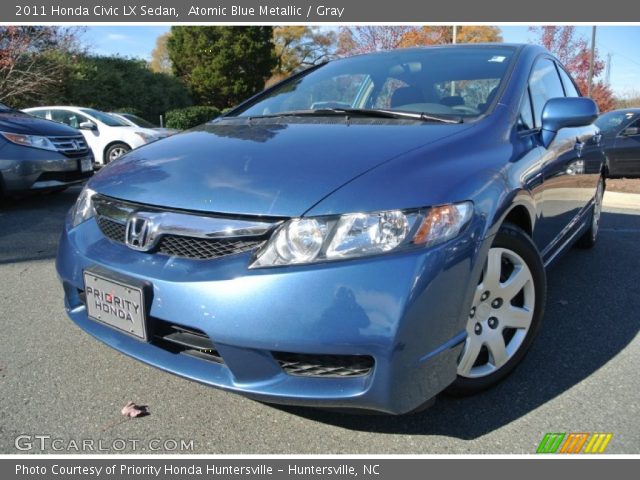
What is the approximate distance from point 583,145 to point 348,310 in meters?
2.48

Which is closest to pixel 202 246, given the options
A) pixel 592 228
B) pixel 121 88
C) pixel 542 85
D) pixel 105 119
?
pixel 542 85

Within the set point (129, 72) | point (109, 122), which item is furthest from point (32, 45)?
point (109, 122)

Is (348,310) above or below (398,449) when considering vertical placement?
above

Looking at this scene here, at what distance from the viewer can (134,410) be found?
2021 millimetres

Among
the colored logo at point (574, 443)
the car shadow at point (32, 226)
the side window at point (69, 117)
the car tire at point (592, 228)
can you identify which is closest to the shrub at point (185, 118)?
the side window at point (69, 117)

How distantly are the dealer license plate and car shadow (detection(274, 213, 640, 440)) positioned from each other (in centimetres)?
68

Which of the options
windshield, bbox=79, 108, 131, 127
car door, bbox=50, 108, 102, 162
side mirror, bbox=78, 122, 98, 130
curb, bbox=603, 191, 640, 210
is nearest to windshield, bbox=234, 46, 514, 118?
curb, bbox=603, 191, 640, 210

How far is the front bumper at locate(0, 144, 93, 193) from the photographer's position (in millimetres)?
5367

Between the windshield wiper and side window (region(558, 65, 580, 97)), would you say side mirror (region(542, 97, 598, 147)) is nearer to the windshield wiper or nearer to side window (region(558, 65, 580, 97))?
the windshield wiper

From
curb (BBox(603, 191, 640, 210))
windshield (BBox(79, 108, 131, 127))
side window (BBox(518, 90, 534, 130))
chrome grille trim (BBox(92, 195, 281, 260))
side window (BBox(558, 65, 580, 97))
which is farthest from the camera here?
windshield (BBox(79, 108, 131, 127))

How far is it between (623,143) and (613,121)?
23.3 inches

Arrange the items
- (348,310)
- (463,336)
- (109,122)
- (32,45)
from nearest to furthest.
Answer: (348,310) < (463,336) < (109,122) < (32,45)

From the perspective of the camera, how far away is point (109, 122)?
1006 cm

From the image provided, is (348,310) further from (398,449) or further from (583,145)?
(583,145)
